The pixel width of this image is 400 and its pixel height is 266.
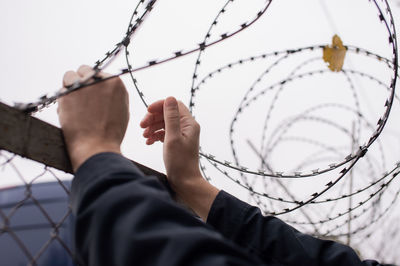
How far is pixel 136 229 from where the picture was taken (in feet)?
2.62

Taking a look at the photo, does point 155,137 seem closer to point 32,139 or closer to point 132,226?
point 32,139

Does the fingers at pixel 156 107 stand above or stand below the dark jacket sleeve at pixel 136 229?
above

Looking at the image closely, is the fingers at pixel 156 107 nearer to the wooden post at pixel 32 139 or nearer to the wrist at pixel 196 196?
the wrist at pixel 196 196

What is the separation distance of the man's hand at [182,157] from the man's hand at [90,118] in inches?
15.6

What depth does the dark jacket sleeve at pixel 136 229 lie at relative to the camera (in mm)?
782

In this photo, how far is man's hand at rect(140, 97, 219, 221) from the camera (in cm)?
164

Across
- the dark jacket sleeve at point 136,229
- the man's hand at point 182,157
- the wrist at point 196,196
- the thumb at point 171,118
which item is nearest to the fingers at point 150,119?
the man's hand at point 182,157

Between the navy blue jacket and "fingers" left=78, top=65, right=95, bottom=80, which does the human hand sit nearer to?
"fingers" left=78, top=65, right=95, bottom=80

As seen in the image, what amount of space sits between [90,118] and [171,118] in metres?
0.47

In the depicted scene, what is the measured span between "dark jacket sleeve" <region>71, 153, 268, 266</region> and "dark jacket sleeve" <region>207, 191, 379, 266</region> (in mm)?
723

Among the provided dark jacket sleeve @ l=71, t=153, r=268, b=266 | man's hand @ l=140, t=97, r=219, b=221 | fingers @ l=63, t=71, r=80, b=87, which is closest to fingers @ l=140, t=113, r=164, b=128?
man's hand @ l=140, t=97, r=219, b=221

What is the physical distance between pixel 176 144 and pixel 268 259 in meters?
0.63

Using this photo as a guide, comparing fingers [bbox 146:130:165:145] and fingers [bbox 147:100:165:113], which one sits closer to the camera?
fingers [bbox 147:100:165:113]

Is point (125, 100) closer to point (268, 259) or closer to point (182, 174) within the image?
point (182, 174)
